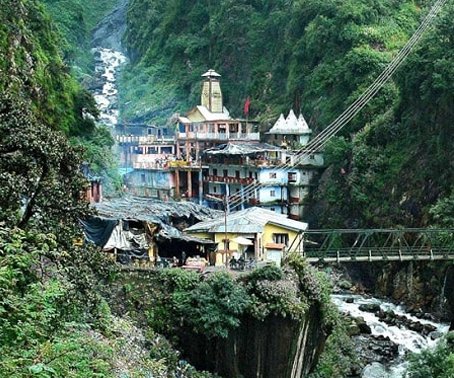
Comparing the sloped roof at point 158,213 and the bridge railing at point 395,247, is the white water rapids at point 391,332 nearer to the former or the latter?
the bridge railing at point 395,247

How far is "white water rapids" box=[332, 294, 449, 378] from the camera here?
25.6 metres

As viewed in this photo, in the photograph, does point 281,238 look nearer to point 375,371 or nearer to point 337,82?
point 375,371

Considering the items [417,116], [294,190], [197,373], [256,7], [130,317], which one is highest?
[256,7]

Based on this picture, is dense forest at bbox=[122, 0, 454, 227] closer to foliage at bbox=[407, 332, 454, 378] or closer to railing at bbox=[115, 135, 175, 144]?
railing at bbox=[115, 135, 175, 144]

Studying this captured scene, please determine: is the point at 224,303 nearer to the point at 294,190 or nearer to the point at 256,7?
the point at 294,190

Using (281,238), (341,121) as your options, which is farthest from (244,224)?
(341,121)

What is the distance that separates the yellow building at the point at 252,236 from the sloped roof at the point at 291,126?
67.4 feet

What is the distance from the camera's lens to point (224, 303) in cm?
1959

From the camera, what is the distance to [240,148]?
156ft

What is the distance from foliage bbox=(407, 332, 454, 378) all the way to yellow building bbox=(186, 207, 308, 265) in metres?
6.77

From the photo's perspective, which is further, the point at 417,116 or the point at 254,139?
the point at 254,139

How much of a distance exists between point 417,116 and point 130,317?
25354 mm

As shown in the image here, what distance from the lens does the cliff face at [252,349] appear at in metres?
20.0

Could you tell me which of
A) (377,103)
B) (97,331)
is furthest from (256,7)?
(97,331)
